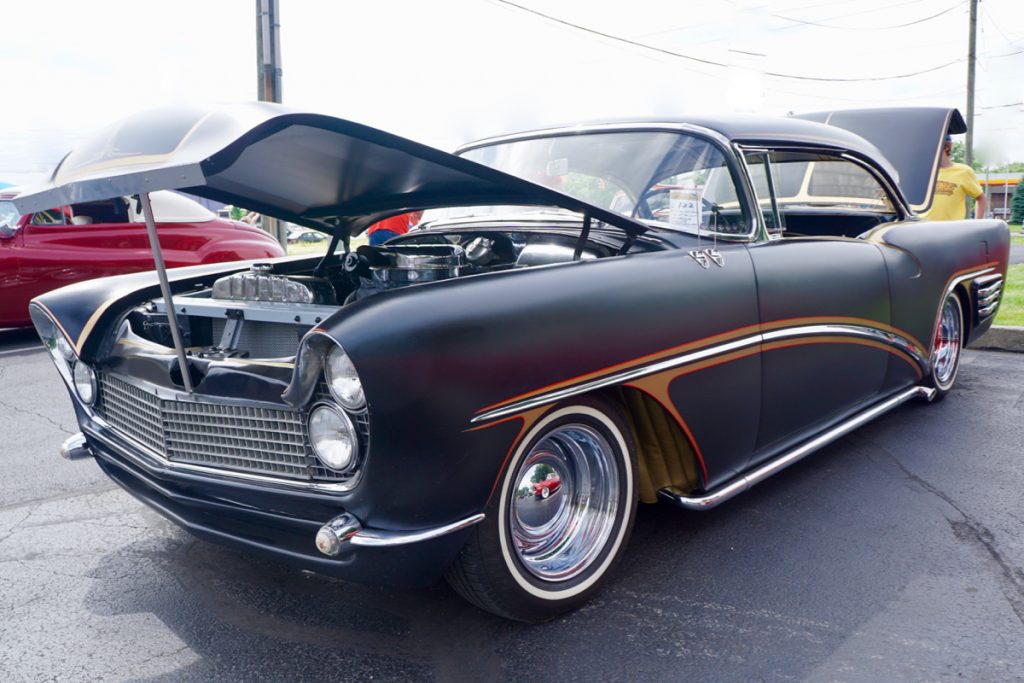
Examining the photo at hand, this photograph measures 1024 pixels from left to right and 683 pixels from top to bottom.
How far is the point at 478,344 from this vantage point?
6.62ft

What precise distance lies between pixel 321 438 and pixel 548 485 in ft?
2.33

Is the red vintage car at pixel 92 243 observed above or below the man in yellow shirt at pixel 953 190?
below

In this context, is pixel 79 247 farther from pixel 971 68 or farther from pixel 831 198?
pixel 971 68

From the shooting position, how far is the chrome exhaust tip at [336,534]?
193 cm

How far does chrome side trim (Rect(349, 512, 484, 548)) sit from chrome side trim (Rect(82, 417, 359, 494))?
0.38ft

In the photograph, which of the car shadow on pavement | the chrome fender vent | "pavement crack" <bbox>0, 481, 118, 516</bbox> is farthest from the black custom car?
the chrome fender vent

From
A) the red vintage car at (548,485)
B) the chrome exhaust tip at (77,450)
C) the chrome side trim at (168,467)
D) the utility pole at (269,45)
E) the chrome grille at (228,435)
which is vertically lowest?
the chrome exhaust tip at (77,450)

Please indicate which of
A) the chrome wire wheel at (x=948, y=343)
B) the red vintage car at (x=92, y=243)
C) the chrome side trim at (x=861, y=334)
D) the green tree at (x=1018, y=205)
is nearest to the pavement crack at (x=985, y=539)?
the chrome side trim at (x=861, y=334)

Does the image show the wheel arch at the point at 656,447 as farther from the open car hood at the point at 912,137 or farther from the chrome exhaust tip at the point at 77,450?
the open car hood at the point at 912,137

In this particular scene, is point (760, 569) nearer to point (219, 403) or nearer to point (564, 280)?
point (564, 280)

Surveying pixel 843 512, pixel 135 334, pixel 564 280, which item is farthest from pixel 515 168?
pixel 843 512

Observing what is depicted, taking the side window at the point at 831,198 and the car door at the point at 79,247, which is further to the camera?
the car door at the point at 79,247

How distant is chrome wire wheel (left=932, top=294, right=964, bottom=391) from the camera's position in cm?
461

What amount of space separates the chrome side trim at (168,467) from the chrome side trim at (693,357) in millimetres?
406
